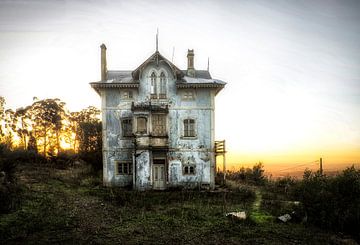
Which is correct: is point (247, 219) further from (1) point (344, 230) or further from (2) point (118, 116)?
(2) point (118, 116)

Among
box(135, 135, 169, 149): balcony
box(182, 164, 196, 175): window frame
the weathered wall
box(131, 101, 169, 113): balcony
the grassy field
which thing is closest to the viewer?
the grassy field

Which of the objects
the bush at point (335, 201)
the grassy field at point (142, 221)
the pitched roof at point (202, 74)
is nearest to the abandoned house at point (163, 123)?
the pitched roof at point (202, 74)

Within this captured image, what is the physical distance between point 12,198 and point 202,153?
1450cm

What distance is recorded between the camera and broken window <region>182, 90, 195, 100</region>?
26422 millimetres

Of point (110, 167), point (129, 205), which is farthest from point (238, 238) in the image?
point (110, 167)

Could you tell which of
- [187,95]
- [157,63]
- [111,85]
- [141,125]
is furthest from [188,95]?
[111,85]

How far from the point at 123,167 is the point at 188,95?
8.30 meters

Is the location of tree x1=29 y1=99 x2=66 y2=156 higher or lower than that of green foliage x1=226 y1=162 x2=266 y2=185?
higher

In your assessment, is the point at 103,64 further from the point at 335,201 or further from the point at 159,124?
the point at 335,201

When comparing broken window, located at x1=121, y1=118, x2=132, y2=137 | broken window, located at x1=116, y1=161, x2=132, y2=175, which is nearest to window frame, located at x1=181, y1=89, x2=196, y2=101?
broken window, located at x1=121, y1=118, x2=132, y2=137

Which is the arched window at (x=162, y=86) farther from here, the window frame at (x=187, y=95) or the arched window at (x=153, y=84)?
the window frame at (x=187, y=95)

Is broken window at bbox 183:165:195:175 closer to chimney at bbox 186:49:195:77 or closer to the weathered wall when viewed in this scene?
the weathered wall

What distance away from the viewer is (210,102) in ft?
86.8

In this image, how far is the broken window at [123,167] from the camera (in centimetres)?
2606
